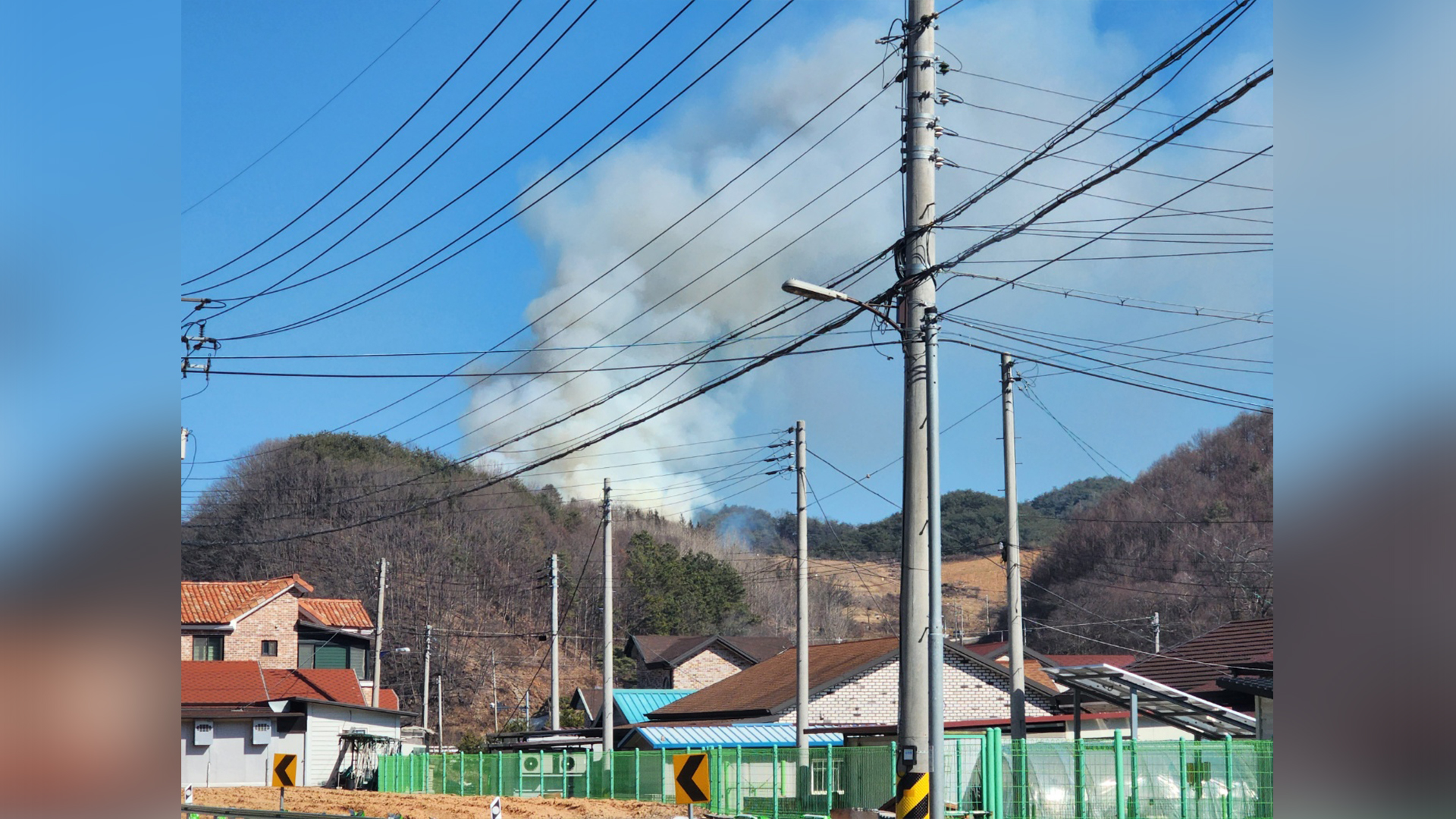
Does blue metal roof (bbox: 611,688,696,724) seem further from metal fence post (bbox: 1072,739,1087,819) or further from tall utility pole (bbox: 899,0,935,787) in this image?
tall utility pole (bbox: 899,0,935,787)

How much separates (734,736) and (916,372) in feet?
105

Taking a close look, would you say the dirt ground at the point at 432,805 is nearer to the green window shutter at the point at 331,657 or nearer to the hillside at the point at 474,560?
the green window shutter at the point at 331,657

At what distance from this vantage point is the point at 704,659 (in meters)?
74.3

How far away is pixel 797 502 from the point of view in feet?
110

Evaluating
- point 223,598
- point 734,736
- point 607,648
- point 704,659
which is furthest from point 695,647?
point 607,648

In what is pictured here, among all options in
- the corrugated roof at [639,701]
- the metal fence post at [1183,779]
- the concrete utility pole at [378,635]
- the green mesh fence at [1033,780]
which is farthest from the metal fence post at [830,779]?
the concrete utility pole at [378,635]

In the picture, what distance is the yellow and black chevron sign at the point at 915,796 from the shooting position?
1291 cm

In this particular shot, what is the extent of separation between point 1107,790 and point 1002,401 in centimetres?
876

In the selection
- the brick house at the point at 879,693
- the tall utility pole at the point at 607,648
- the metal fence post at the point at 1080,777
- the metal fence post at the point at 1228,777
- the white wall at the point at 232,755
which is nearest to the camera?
the metal fence post at the point at 1228,777

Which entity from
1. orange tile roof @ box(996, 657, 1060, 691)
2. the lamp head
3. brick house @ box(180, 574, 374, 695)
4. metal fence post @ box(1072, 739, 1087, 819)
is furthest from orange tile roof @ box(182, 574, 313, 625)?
the lamp head

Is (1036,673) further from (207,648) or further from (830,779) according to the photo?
(207,648)

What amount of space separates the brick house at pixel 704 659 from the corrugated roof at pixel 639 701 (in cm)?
941

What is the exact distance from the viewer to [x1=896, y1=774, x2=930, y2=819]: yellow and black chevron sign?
42.4ft
